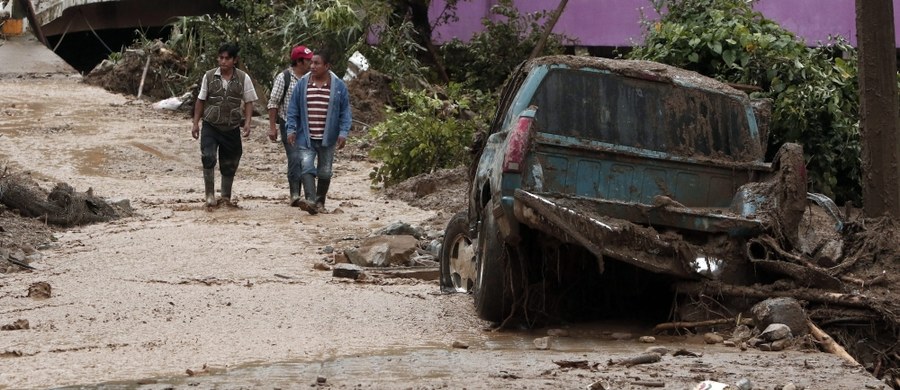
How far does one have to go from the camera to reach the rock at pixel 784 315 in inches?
317

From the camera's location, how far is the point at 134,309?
30.7ft

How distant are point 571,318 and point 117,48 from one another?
26.3m

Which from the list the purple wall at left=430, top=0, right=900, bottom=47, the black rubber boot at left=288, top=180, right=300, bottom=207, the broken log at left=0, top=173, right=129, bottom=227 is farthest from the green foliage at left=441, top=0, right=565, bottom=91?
the broken log at left=0, top=173, right=129, bottom=227

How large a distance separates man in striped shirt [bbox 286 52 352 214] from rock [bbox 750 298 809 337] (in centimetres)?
765

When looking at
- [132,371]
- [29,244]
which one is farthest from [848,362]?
[29,244]

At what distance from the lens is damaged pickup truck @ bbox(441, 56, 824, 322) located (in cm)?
830

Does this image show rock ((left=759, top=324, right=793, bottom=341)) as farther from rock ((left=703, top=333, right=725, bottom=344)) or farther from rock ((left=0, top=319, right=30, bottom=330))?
rock ((left=0, top=319, right=30, bottom=330))

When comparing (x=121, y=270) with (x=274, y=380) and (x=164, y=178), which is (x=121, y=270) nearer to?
(x=274, y=380)

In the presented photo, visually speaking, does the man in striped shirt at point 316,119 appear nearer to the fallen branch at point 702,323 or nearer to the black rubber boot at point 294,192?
the black rubber boot at point 294,192

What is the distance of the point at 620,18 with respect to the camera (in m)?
23.5

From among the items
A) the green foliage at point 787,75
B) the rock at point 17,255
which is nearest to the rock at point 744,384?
the rock at point 17,255

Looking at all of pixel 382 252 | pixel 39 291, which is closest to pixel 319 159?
pixel 382 252

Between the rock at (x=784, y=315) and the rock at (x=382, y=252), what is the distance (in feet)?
14.1

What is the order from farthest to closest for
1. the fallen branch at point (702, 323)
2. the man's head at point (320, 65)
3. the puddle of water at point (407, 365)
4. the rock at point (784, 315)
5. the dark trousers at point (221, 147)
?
the dark trousers at point (221, 147)
the man's head at point (320, 65)
the fallen branch at point (702, 323)
the rock at point (784, 315)
the puddle of water at point (407, 365)
